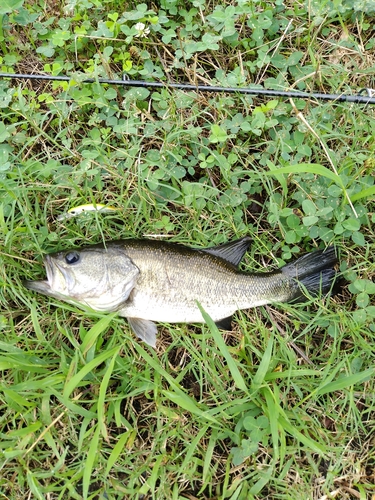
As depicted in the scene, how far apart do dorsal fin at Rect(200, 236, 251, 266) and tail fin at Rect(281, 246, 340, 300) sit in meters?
0.33

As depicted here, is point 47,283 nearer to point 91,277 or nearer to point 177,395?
point 91,277

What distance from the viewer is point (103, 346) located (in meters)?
2.93

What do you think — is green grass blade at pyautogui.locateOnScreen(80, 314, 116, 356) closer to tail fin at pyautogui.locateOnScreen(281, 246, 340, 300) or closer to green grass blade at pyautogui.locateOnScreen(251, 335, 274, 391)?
green grass blade at pyautogui.locateOnScreen(251, 335, 274, 391)

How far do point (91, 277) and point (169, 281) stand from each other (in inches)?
20.7

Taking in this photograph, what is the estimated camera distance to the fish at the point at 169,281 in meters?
2.71

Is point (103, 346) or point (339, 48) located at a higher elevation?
point (339, 48)

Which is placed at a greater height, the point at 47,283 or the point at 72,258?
the point at 72,258

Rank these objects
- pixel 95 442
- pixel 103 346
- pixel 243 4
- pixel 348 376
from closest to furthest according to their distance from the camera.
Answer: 1. pixel 95 442
2. pixel 348 376
3. pixel 103 346
4. pixel 243 4

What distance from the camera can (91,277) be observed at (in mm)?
2701

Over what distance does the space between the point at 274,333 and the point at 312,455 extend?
2.90 feet

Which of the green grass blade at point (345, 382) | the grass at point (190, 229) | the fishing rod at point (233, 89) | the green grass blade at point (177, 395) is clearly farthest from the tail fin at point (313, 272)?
the fishing rod at point (233, 89)

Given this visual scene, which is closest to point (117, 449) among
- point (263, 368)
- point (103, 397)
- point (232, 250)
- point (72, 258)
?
point (103, 397)

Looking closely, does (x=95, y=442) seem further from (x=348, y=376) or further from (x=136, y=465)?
(x=348, y=376)

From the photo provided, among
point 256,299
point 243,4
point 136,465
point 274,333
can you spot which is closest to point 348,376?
point 274,333
